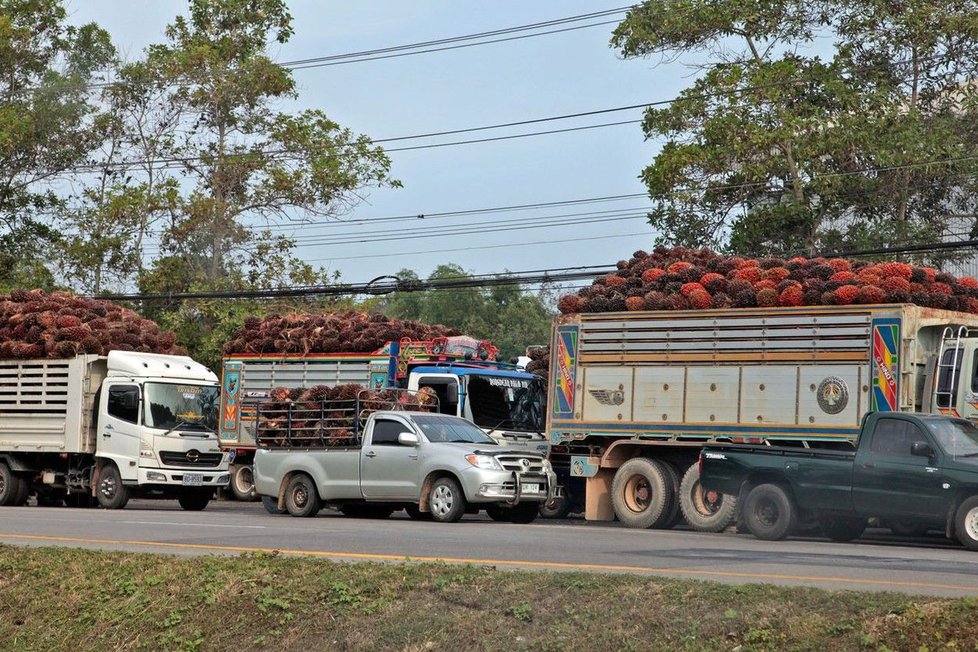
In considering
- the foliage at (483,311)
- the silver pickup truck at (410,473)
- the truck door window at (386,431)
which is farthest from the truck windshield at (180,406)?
the foliage at (483,311)

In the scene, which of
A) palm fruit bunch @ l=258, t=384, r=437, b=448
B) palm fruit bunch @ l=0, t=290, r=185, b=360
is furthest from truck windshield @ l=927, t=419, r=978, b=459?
palm fruit bunch @ l=0, t=290, r=185, b=360

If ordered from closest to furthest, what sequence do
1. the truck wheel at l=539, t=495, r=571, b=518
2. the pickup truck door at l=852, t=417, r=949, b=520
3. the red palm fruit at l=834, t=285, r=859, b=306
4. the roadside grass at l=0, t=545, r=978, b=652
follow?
the roadside grass at l=0, t=545, r=978, b=652 → the pickup truck door at l=852, t=417, r=949, b=520 → the red palm fruit at l=834, t=285, r=859, b=306 → the truck wheel at l=539, t=495, r=571, b=518

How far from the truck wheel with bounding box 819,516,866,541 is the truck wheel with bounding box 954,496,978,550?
1716mm

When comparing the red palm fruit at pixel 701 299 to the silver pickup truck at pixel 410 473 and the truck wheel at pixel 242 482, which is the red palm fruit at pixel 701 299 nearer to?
the silver pickup truck at pixel 410 473

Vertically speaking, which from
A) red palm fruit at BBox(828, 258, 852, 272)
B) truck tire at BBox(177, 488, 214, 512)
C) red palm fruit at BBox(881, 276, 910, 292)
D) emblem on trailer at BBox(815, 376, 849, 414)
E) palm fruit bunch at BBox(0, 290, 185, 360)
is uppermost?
red palm fruit at BBox(828, 258, 852, 272)

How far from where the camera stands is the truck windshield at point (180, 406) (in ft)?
86.6

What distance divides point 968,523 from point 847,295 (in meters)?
4.40

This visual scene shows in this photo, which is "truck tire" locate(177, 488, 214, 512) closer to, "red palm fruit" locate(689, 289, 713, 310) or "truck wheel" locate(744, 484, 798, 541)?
"red palm fruit" locate(689, 289, 713, 310)

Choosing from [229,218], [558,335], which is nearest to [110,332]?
[558,335]

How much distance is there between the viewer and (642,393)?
21.6m

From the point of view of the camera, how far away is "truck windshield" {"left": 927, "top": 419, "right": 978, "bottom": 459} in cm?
1670

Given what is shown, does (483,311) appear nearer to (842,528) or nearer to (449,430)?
(449,430)

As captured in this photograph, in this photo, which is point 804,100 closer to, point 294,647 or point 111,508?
point 111,508

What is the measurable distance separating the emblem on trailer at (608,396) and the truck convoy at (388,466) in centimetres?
133
